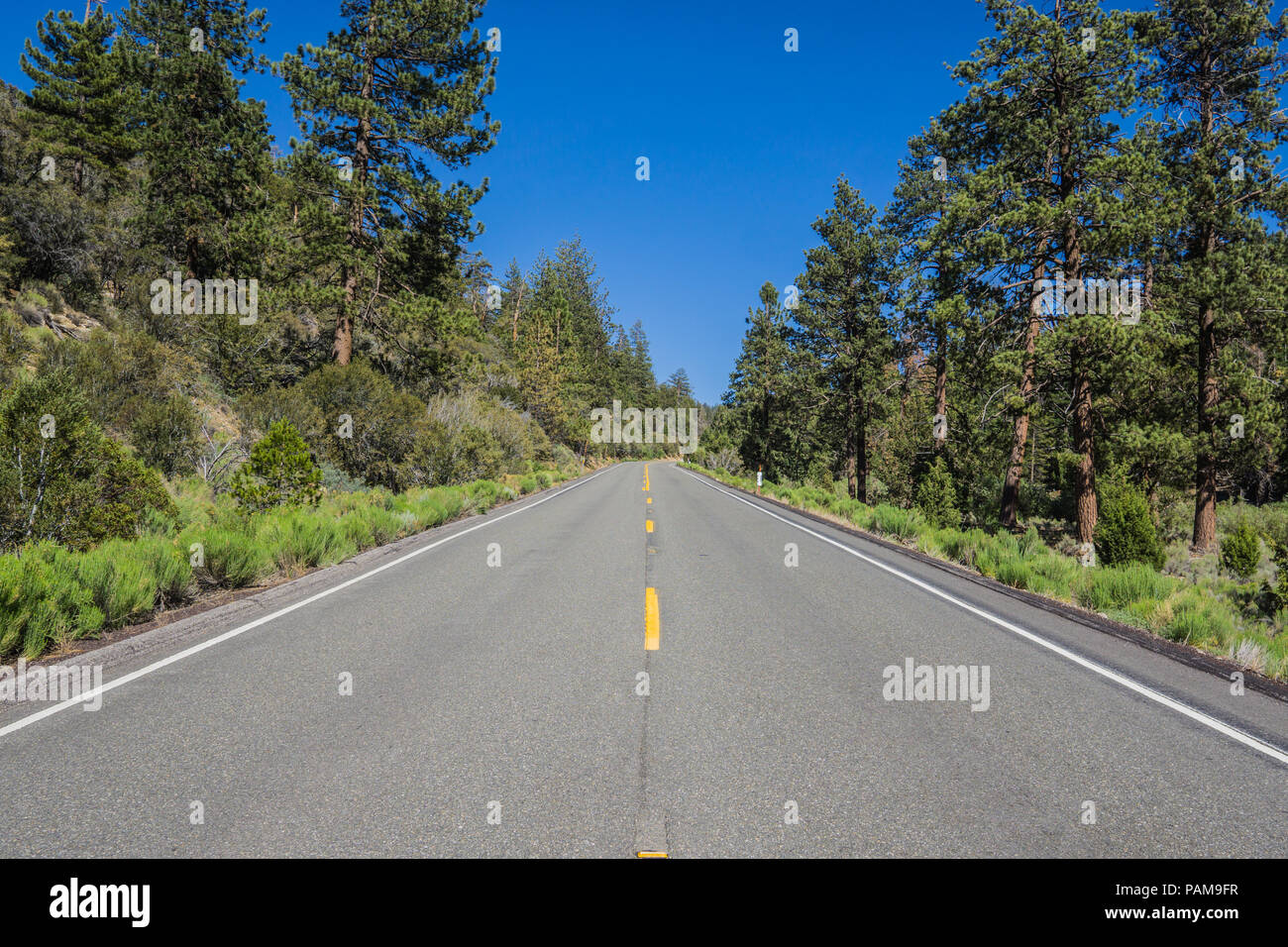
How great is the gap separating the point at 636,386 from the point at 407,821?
9860cm

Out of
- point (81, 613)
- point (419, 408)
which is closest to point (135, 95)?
point (419, 408)

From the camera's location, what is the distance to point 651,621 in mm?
5969

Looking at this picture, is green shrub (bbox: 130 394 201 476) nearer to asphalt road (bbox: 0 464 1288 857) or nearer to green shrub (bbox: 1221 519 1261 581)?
asphalt road (bbox: 0 464 1288 857)

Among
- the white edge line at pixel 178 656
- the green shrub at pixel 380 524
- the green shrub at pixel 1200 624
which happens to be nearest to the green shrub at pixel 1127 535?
the green shrub at pixel 1200 624

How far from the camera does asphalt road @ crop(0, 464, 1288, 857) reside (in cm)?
253

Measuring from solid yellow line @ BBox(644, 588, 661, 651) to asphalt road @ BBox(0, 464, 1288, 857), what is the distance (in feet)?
0.17

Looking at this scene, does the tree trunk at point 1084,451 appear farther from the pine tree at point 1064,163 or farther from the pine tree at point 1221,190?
the pine tree at point 1221,190

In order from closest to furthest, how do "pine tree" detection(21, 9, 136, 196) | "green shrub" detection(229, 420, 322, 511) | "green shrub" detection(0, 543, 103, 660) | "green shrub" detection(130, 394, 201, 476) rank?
"green shrub" detection(0, 543, 103, 660) → "green shrub" detection(229, 420, 322, 511) → "green shrub" detection(130, 394, 201, 476) → "pine tree" detection(21, 9, 136, 196)

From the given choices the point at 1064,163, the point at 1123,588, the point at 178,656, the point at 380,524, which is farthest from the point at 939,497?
the point at 178,656

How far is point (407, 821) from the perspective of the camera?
2.58 meters

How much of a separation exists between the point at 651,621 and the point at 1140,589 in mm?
6271

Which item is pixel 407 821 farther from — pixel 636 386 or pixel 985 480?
pixel 636 386

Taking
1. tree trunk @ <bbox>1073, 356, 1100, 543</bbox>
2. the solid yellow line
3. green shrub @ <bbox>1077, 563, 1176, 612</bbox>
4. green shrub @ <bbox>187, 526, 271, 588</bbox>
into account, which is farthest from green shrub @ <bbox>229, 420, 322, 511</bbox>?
tree trunk @ <bbox>1073, 356, 1100, 543</bbox>

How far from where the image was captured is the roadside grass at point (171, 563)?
4.65 meters
